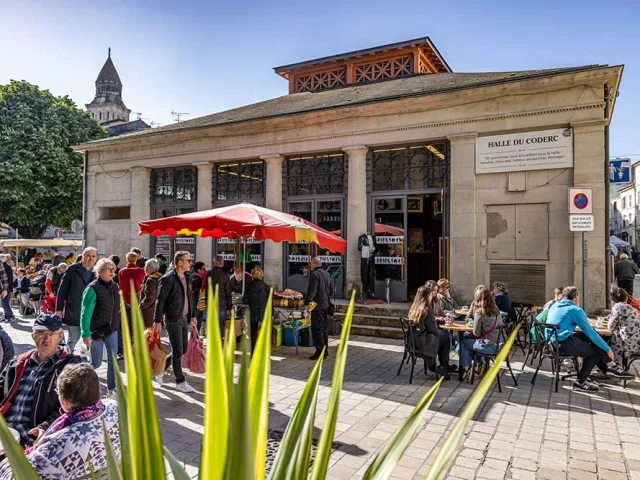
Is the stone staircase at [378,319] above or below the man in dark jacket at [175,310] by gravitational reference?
below

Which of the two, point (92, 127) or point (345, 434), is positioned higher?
point (92, 127)

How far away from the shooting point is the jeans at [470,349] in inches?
269

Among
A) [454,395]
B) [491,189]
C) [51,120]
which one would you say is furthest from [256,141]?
[51,120]

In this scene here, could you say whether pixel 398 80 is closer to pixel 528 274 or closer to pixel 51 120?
pixel 528 274

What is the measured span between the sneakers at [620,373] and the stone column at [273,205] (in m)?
8.96

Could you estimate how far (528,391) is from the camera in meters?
6.58

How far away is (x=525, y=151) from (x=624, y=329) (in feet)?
17.3

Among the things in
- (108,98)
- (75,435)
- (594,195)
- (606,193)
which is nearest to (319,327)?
(75,435)

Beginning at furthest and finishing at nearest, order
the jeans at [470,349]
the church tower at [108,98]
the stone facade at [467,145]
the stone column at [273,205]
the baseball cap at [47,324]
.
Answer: the church tower at [108,98] < the stone column at [273,205] < the stone facade at [467,145] < the jeans at [470,349] < the baseball cap at [47,324]

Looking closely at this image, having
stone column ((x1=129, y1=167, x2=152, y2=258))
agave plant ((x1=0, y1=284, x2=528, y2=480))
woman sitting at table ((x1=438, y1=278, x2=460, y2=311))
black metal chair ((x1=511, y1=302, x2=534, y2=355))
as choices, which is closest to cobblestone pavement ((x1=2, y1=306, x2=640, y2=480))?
black metal chair ((x1=511, y1=302, x2=534, y2=355))

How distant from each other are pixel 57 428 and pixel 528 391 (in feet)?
19.9

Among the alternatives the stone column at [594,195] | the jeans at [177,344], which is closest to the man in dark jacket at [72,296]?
the jeans at [177,344]

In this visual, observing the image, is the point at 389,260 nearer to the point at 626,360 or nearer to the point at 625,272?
the point at 626,360

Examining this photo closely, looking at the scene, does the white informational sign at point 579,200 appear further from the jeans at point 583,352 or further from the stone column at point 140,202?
the stone column at point 140,202
